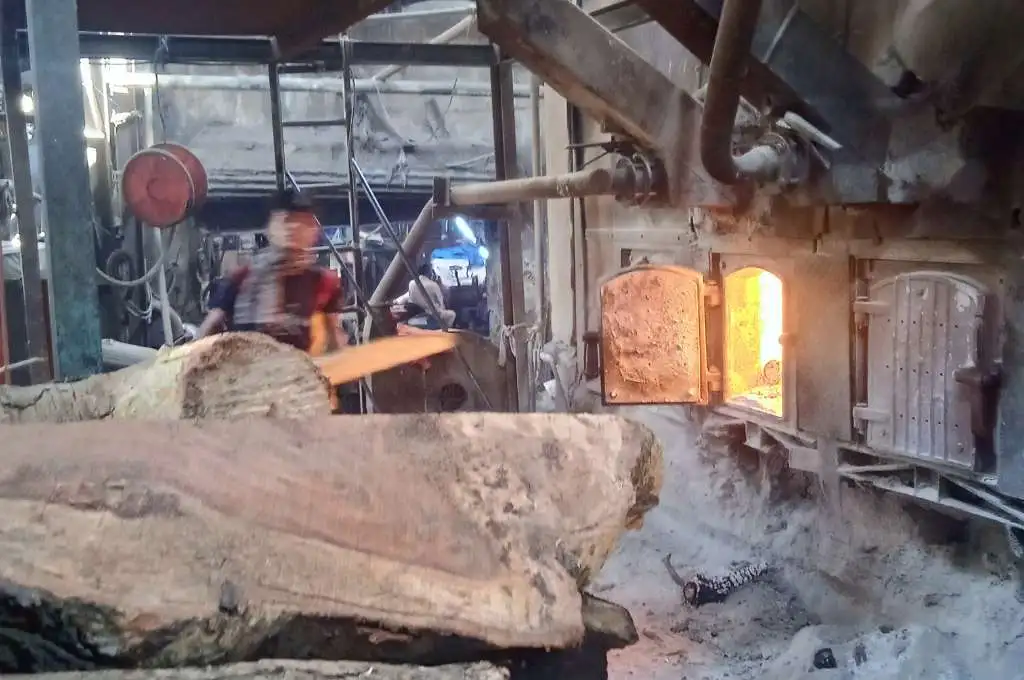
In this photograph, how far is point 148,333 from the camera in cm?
1069

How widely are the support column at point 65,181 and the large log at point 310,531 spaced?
1.42 m

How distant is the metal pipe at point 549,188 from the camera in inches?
201

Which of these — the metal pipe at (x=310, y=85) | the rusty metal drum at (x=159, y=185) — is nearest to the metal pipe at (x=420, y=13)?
the metal pipe at (x=310, y=85)

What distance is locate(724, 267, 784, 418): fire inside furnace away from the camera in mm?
5980

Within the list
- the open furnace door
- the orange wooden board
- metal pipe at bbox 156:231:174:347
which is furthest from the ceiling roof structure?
metal pipe at bbox 156:231:174:347

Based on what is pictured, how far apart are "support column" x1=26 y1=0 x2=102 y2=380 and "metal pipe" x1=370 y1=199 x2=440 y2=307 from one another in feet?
11.8

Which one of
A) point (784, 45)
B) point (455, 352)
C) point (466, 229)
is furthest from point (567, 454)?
point (466, 229)

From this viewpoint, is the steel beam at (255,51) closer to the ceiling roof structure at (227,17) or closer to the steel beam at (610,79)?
the ceiling roof structure at (227,17)

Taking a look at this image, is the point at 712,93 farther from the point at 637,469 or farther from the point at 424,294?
the point at 424,294

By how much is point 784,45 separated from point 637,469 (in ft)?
8.33

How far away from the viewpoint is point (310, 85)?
10898 millimetres

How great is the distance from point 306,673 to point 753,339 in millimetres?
4907

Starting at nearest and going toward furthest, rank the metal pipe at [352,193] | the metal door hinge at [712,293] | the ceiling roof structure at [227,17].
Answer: the ceiling roof structure at [227,17] < the metal door hinge at [712,293] < the metal pipe at [352,193]

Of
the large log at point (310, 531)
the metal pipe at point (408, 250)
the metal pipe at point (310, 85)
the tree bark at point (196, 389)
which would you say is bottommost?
the large log at point (310, 531)
